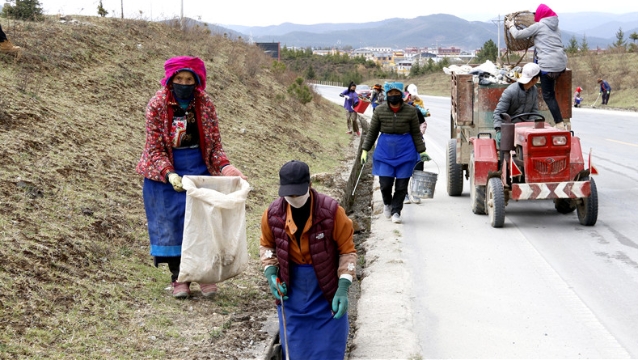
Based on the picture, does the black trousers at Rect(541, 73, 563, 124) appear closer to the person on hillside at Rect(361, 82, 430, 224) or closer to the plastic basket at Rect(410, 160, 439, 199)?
the plastic basket at Rect(410, 160, 439, 199)

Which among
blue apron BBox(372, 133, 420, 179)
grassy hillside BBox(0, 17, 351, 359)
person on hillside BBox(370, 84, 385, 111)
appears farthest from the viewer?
person on hillside BBox(370, 84, 385, 111)

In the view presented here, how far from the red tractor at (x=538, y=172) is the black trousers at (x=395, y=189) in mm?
1142

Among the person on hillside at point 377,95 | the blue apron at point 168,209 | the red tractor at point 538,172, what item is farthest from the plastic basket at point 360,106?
the blue apron at point 168,209

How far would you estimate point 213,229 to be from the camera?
Answer: 21.6 ft

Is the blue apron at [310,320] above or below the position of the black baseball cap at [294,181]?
below

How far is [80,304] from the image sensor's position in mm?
6348

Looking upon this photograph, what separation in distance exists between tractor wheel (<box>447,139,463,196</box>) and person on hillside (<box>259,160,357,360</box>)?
27.8 feet

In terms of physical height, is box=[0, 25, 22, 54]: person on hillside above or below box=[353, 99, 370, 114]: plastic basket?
above

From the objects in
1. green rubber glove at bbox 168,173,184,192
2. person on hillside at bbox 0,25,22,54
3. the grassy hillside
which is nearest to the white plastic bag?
green rubber glove at bbox 168,173,184,192

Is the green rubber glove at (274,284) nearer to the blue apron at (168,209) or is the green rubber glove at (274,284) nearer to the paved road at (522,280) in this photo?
the paved road at (522,280)

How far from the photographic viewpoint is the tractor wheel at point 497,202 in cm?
1044

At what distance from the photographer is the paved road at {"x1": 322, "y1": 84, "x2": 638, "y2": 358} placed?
20.6 feet

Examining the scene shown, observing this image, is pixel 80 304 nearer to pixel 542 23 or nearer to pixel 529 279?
pixel 529 279

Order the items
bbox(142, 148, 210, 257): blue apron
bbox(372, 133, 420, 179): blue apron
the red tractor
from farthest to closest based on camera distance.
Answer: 1. bbox(372, 133, 420, 179): blue apron
2. the red tractor
3. bbox(142, 148, 210, 257): blue apron
